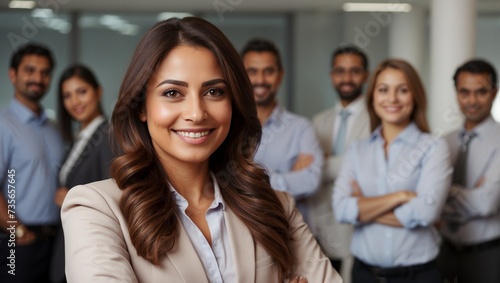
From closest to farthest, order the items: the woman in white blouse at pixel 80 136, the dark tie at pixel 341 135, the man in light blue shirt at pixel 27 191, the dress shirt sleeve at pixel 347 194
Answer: the dress shirt sleeve at pixel 347 194
the woman in white blouse at pixel 80 136
the man in light blue shirt at pixel 27 191
the dark tie at pixel 341 135

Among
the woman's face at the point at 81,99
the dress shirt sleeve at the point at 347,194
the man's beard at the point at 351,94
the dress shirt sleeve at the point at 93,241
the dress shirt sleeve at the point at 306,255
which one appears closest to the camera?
the dress shirt sleeve at the point at 93,241

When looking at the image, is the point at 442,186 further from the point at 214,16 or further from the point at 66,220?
the point at 214,16

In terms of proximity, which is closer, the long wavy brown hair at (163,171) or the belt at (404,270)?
the long wavy brown hair at (163,171)

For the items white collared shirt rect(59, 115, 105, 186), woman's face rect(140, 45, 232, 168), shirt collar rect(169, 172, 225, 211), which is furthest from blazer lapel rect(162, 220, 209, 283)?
white collared shirt rect(59, 115, 105, 186)

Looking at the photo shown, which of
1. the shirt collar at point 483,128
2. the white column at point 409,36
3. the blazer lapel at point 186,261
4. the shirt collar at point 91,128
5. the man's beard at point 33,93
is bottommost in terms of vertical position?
the blazer lapel at point 186,261

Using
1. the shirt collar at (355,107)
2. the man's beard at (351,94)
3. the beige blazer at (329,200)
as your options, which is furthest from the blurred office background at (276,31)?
the beige blazer at (329,200)

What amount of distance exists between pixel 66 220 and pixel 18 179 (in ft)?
8.37

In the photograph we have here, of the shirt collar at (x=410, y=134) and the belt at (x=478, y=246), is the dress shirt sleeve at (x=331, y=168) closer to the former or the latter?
the shirt collar at (x=410, y=134)

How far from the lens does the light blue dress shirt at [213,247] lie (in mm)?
1886

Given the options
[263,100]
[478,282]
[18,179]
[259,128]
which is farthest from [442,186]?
[18,179]

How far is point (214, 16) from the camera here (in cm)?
908

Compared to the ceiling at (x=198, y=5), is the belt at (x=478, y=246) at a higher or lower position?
lower

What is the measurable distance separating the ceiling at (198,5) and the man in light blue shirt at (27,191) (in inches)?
176

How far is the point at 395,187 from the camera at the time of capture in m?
3.71
